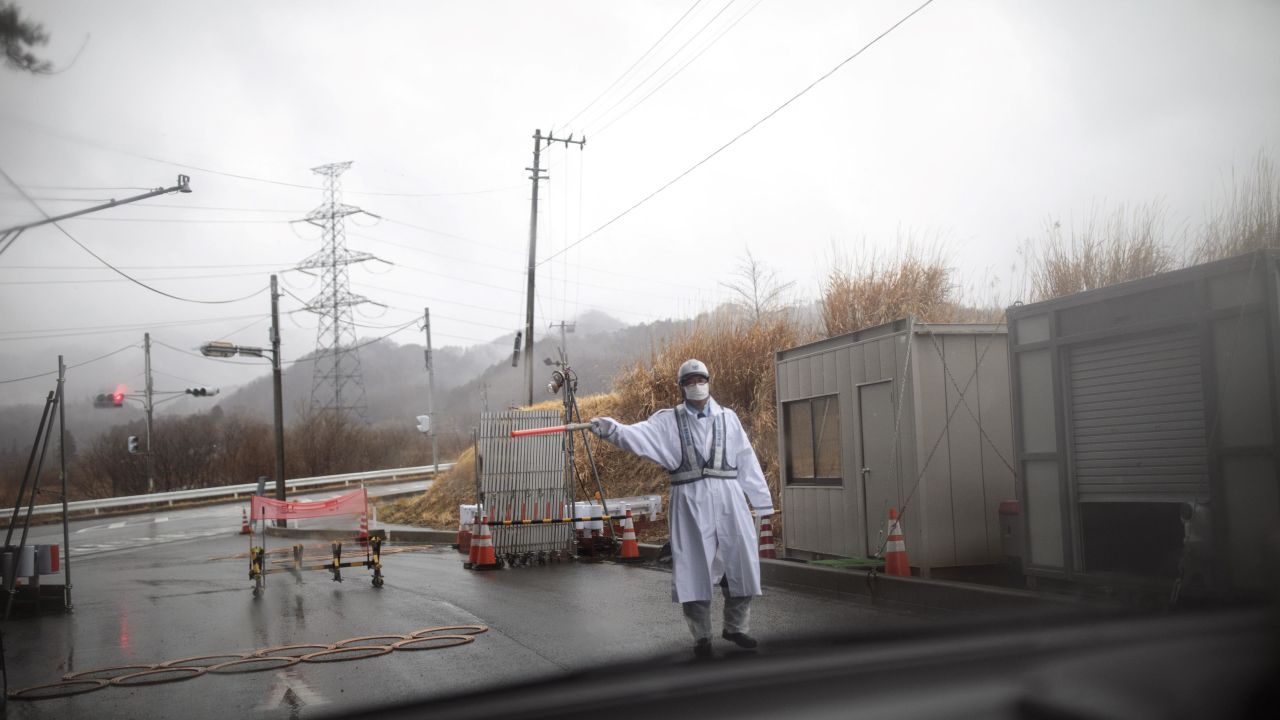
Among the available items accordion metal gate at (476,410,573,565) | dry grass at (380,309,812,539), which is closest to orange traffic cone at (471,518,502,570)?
accordion metal gate at (476,410,573,565)

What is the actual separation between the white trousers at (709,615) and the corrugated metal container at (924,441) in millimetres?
4275

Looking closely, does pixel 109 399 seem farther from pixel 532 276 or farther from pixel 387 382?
pixel 387 382

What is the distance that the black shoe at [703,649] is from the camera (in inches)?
270

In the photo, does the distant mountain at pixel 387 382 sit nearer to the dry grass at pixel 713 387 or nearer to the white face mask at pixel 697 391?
the dry grass at pixel 713 387

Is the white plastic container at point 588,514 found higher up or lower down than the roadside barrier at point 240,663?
higher up

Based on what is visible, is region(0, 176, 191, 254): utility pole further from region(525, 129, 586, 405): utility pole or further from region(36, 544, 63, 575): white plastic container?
region(525, 129, 586, 405): utility pole

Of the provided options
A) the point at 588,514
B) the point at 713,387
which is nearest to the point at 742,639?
the point at 588,514

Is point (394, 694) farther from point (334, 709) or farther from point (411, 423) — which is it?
point (411, 423)

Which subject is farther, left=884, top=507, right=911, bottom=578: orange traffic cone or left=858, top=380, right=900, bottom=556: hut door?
left=858, top=380, right=900, bottom=556: hut door

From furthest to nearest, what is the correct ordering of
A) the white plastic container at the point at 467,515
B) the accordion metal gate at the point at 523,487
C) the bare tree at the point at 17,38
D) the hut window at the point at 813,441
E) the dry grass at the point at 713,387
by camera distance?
the dry grass at the point at 713,387, the white plastic container at the point at 467,515, the accordion metal gate at the point at 523,487, the hut window at the point at 813,441, the bare tree at the point at 17,38

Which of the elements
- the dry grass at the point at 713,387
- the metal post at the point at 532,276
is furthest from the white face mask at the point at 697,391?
the metal post at the point at 532,276

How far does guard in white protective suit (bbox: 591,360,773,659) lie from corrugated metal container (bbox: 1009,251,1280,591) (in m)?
3.32

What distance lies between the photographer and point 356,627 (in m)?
9.33

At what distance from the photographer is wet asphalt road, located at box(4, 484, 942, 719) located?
649 cm
